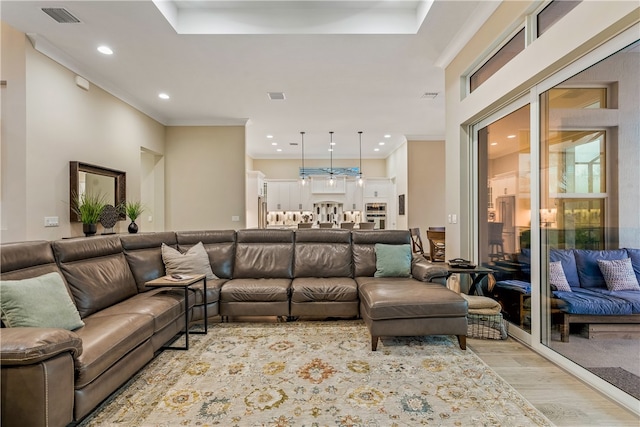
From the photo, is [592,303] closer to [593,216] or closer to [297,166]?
[593,216]

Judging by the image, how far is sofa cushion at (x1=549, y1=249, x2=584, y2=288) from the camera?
253cm

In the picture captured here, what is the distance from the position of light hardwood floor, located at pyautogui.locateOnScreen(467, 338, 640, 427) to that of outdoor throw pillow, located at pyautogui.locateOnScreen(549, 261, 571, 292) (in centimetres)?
62

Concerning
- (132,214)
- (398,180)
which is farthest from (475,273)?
(398,180)

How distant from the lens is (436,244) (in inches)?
287

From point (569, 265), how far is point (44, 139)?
5276mm

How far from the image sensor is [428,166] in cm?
812

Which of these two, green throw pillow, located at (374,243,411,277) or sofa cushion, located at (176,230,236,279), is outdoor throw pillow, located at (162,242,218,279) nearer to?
sofa cushion, located at (176,230,236,279)

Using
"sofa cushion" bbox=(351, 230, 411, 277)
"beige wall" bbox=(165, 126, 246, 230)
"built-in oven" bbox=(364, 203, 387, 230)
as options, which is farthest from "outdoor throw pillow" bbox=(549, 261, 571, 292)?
"built-in oven" bbox=(364, 203, 387, 230)

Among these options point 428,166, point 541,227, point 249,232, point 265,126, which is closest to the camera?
point 541,227

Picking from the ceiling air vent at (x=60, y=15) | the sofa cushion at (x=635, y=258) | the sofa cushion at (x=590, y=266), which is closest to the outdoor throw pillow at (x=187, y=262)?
the ceiling air vent at (x=60, y=15)

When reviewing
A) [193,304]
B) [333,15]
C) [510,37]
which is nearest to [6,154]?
[193,304]

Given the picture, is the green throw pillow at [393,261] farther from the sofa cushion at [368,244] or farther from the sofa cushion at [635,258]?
the sofa cushion at [635,258]

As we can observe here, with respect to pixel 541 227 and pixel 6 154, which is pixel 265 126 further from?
pixel 541 227

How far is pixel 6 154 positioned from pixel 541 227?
526cm
